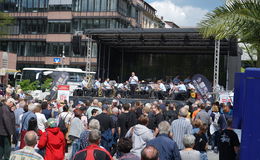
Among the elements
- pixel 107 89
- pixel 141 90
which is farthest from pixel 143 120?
pixel 107 89

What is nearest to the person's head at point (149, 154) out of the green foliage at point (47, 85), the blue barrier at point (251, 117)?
the blue barrier at point (251, 117)

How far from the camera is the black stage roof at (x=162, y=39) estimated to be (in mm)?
27344

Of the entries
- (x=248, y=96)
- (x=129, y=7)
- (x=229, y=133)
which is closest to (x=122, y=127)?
(x=229, y=133)

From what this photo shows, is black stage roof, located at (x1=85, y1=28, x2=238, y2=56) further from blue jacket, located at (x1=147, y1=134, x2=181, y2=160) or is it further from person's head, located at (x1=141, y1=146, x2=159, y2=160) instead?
person's head, located at (x1=141, y1=146, x2=159, y2=160)

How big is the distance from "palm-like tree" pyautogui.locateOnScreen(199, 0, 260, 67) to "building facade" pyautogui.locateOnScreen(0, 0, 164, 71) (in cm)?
4114

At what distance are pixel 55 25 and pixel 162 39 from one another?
2778 cm

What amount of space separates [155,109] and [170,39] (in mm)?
19154

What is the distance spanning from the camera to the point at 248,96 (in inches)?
187

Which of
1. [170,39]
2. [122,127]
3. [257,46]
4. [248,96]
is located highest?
[170,39]

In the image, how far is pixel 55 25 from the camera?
5334 cm

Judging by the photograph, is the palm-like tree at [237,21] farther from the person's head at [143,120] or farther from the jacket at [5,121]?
the jacket at [5,121]

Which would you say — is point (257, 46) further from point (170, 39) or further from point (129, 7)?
point (129, 7)

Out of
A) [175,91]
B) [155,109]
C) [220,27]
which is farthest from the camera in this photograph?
[175,91]

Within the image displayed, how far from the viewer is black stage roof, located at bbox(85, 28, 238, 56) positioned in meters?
27.3
